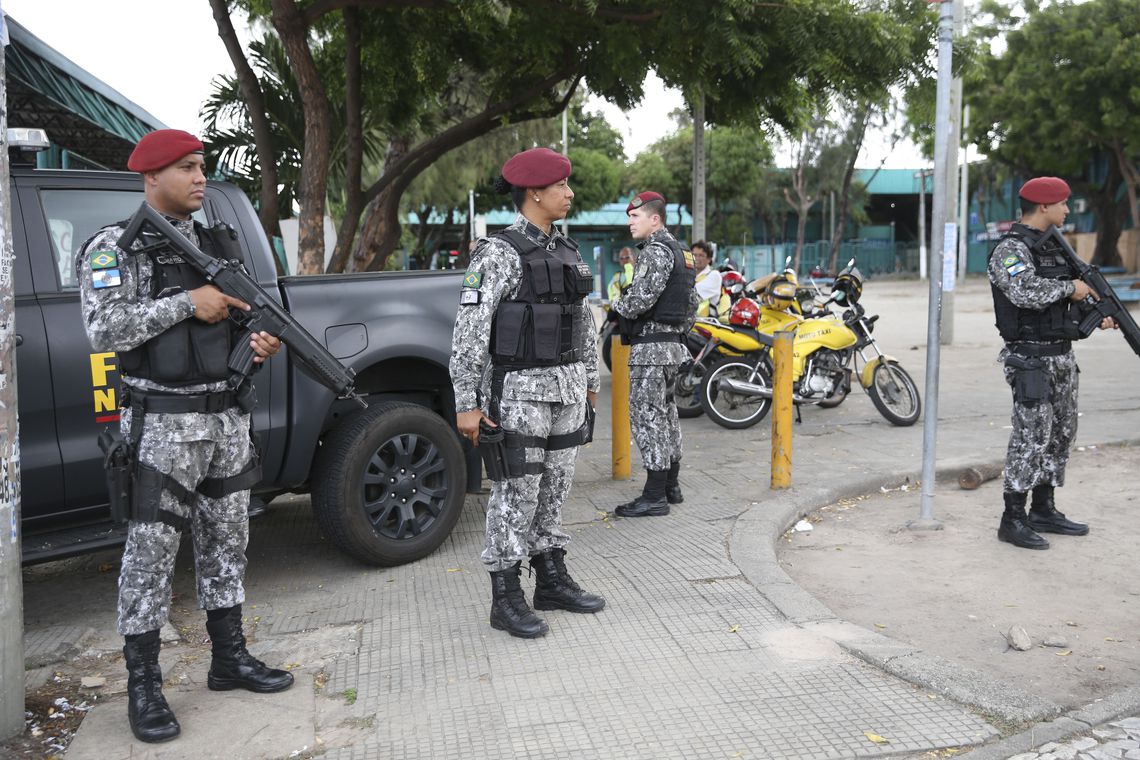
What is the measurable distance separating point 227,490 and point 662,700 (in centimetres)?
171

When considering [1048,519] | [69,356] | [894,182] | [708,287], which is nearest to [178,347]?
[69,356]

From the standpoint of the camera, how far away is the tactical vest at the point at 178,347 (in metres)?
3.31

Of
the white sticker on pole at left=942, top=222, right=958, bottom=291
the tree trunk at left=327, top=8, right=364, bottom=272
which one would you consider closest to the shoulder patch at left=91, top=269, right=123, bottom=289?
the tree trunk at left=327, top=8, right=364, bottom=272

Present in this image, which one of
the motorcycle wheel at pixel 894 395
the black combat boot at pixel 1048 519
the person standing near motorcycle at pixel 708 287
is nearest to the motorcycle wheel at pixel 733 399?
the motorcycle wheel at pixel 894 395

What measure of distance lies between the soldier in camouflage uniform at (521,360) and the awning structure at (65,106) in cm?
690

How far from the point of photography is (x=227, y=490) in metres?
3.55

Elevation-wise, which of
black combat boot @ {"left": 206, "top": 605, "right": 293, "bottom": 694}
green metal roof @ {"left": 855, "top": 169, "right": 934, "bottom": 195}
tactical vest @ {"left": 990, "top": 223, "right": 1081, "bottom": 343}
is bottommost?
black combat boot @ {"left": 206, "top": 605, "right": 293, "bottom": 694}

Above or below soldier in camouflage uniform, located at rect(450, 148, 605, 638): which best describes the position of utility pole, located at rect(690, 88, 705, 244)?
above

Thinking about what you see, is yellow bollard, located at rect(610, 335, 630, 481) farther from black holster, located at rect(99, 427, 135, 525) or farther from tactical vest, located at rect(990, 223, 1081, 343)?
black holster, located at rect(99, 427, 135, 525)

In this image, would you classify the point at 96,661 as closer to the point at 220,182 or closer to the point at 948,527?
the point at 220,182

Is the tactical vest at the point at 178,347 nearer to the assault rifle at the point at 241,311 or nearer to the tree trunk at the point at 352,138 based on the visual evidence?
the assault rifle at the point at 241,311

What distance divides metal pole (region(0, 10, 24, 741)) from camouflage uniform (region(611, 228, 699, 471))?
353 centimetres

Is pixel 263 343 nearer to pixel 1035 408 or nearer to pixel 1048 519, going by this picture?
pixel 1035 408

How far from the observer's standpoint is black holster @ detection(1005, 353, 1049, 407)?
5.37 metres
